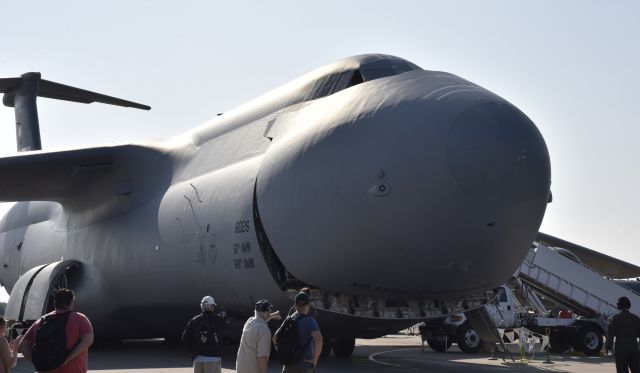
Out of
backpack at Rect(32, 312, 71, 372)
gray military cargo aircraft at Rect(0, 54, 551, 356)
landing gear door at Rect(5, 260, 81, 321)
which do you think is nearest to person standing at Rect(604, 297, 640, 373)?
gray military cargo aircraft at Rect(0, 54, 551, 356)

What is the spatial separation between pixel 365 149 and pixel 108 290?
335 inches

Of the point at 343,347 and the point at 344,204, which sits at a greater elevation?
the point at 344,204

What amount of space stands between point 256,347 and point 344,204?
3577 mm

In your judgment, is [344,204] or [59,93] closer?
[344,204]

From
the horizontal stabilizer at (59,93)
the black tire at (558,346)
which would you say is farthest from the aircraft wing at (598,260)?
the horizontal stabilizer at (59,93)

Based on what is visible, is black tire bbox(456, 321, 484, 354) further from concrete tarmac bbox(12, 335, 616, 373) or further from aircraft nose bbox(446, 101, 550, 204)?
aircraft nose bbox(446, 101, 550, 204)

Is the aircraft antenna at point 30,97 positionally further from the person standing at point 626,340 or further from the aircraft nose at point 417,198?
the person standing at point 626,340

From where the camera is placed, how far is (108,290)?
1752cm

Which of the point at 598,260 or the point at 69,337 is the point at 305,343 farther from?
the point at 598,260

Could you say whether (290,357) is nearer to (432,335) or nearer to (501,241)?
(501,241)

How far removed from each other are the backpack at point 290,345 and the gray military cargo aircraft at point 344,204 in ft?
11.3

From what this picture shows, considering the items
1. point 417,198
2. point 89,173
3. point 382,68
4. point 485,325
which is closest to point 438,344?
point 485,325

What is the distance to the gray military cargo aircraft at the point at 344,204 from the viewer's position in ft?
34.3

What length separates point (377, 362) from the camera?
14555mm
